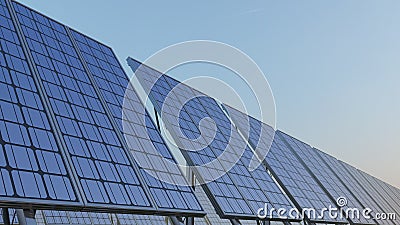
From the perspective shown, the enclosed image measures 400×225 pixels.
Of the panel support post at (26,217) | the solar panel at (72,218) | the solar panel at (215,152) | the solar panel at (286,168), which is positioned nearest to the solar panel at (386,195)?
the solar panel at (286,168)

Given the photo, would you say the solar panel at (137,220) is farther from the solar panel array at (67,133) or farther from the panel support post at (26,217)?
the panel support post at (26,217)

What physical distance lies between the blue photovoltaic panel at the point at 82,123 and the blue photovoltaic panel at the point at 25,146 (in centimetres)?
57

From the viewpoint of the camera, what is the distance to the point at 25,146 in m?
10.2

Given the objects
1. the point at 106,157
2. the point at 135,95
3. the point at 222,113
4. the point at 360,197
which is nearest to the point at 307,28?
the point at 222,113

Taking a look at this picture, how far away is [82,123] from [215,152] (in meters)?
7.71

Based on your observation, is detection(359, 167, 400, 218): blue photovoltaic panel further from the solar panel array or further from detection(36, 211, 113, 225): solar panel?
the solar panel array

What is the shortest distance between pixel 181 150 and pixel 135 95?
4372mm

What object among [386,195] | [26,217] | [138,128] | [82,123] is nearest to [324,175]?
[386,195]

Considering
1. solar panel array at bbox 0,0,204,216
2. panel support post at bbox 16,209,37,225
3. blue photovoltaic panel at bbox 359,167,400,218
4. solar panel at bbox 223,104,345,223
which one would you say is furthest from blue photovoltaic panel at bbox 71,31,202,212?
blue photovoltaic panel at bbox 359,167,400,218

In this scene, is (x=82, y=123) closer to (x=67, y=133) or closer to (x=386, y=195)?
(x=67, y=133)

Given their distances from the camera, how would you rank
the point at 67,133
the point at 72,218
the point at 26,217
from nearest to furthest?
the point at 26,217
the point at 67,133
the point at 72,218

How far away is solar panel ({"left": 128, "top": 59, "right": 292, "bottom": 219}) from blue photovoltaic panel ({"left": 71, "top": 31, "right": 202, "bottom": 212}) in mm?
716

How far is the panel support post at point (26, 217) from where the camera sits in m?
9.20

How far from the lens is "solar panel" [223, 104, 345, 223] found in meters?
22.9
